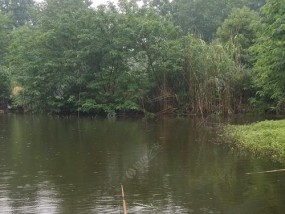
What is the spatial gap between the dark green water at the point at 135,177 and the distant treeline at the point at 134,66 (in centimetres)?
1463

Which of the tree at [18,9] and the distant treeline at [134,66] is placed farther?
the tree at [18,9]

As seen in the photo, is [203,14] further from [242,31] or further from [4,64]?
[4,64]

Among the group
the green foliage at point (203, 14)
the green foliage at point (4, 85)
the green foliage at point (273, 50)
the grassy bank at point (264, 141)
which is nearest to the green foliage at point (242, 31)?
the green foliage at point (273, 50)

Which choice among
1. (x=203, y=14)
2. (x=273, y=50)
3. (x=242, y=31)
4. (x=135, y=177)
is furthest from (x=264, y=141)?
(x=203, y=14)

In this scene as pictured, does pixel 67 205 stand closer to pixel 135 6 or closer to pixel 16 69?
pixel 135 6

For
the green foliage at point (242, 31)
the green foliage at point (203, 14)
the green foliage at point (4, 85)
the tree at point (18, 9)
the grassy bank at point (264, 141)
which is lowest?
the grassy bank at point (264, 141)

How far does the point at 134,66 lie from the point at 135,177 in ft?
89.5

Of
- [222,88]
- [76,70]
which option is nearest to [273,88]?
[222,88]

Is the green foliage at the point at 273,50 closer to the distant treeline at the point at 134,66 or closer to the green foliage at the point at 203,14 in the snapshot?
the distant treeline at the point at 134,66

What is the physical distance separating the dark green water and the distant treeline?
576 inches

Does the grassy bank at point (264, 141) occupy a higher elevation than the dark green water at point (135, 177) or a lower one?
higher

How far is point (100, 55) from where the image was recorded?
39.8 metres

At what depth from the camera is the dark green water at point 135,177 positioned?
10328mm

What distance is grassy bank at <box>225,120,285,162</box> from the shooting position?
15859mm
